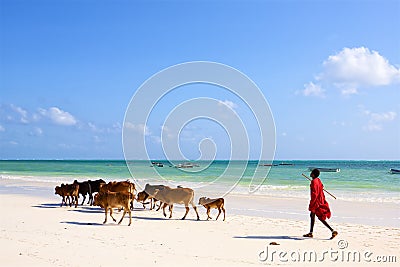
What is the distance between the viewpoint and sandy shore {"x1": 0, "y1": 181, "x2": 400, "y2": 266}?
815 centimetres

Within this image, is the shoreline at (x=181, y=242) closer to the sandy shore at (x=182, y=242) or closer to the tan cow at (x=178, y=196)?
the sandy shore at (x=182, y=242)

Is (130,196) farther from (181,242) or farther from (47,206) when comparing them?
(47,206)

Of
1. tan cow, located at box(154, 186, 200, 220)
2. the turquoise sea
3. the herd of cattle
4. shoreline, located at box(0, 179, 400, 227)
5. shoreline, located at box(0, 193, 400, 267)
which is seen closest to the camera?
shoreline, located at box(0, 193, 400, 267)

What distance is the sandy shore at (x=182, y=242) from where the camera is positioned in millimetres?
8148

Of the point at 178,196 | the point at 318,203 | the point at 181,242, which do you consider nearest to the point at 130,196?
the point at 178,196

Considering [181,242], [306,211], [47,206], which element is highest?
[306,211]

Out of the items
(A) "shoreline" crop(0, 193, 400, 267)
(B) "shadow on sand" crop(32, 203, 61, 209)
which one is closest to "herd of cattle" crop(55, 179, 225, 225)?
(A) "shoreline" crop(0, 193, 400, 267)

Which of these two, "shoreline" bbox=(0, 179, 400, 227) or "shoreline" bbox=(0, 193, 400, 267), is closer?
"shoreline" bbox=(0, 193, 400, 267)

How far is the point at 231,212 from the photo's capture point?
1565 cm

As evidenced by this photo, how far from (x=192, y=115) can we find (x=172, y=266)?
31.5ft

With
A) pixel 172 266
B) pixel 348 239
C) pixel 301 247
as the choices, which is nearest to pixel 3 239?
pixel 172 266

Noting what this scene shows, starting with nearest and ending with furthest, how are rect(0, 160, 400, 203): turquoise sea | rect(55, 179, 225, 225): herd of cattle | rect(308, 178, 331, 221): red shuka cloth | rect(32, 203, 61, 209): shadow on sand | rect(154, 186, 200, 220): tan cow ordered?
1. rect(308, 178, 331, 221): red shuka cloth
2. rect(55, 179, 225, 225): herd of cattle
3. rect(154, 186, 200, 220): tan cow
4. rect(32, 203, 61, 209): shadow on sand
5. rect(0, 160, 400, 203): turquoise sea

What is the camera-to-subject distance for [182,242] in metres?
9.73

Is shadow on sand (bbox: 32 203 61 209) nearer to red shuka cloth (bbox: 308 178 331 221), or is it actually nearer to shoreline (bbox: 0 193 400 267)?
shoreline (bbox: 0 193 400 267)
